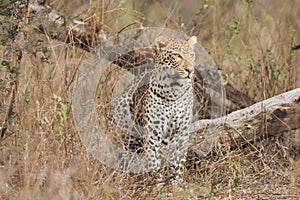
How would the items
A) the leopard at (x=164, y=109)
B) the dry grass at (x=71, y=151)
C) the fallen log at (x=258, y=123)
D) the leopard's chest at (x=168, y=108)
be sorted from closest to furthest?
the dry grass at (x=71, y=151) → the fallen log at (x=258, y=123) → the leopard at (x=164, y=109) → the leopard's chest at (x=168, y=108)

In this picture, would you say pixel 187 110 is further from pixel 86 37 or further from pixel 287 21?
pixel 287 21

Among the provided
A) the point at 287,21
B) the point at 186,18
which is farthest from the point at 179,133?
the point at 186,18

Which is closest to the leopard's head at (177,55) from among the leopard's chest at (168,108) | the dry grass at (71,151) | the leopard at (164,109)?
the leopard at (164,109)

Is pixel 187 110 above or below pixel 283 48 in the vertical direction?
below

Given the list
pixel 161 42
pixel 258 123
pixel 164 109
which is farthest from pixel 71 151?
pixel 258 123

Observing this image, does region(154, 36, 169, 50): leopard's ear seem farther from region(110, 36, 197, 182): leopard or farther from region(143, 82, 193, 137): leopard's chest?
region(143, 82, 193, 137): leopard's chest

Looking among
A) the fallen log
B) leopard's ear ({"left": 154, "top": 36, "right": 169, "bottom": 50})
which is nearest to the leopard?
leopard's ear ({"left": 154, "top": 36, "right": 169, "bottom": 50})

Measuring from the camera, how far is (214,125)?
5543 millimetres

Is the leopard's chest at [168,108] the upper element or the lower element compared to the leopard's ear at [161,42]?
lower

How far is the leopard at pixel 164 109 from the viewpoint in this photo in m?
5.40

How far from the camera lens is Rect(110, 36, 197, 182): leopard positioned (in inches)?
213

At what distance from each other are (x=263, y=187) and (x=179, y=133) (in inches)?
Result: 38.7

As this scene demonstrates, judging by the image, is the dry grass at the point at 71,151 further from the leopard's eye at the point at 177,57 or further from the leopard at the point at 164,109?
the leopard's eye at the point at 177,57

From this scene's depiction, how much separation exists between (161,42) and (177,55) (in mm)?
249
